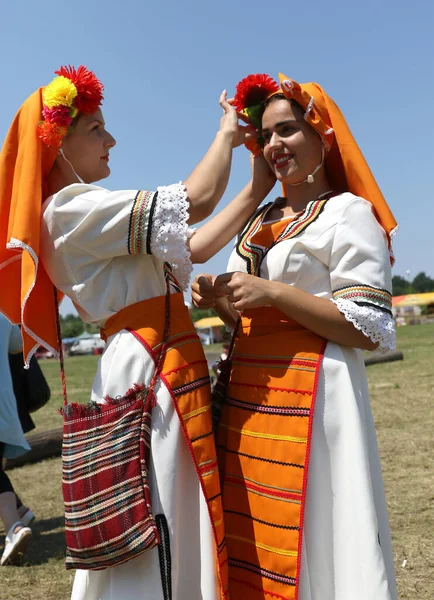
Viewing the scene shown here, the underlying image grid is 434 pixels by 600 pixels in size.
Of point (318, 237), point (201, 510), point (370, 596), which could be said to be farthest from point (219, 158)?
point (370, 596)

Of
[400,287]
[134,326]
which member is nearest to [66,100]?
[134,326]

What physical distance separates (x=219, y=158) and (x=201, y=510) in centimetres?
122

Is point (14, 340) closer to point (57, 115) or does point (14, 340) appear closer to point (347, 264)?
point (57, 115)

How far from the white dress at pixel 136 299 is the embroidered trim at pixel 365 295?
552 millimetres

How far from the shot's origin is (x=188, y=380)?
7.36ft

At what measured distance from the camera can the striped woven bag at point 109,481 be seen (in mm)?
2039

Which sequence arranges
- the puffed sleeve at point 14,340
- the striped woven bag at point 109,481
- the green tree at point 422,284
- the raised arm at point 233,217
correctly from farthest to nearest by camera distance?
the green tree at point 422,284, the puffed sleeve at point 14,340, the raised arm at point 233,217, the striped woven bag at point 109,481

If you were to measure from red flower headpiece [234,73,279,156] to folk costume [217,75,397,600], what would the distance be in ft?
0.46

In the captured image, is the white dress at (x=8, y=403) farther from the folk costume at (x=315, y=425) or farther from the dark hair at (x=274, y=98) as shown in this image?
the dark hair at (x=274, y=98)

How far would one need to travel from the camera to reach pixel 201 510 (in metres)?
2.16

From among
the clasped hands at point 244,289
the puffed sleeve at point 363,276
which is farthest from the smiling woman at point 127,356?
the puffed sleeve at point 363,276

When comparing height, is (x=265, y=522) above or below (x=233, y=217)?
below

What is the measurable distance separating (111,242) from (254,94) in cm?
90

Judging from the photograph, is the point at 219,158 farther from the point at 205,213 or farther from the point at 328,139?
the point at 328,139
